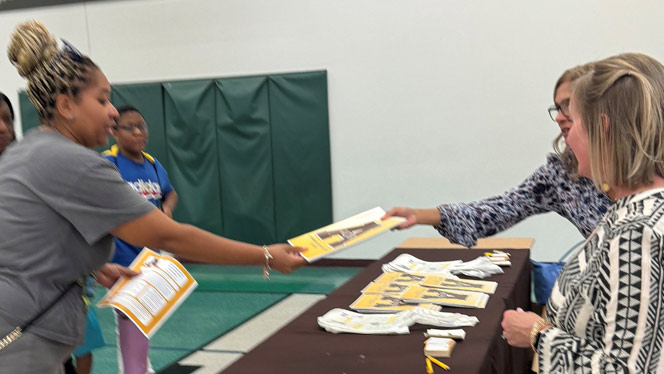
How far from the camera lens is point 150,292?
6.23ft

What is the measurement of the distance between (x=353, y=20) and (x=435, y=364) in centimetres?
584

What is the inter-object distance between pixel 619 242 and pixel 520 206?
1.49m

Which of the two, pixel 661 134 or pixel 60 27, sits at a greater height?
pixel 60 27

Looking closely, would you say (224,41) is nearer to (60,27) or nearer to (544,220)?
(60,27)

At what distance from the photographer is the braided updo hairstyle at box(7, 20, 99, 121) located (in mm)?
1627

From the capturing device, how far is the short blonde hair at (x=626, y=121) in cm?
124

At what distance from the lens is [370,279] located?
9.17ft

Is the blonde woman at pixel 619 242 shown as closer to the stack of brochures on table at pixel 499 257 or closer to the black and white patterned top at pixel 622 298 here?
the black and white patterned top at pixel 622 298

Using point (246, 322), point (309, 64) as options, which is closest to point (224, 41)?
point (309, 64)

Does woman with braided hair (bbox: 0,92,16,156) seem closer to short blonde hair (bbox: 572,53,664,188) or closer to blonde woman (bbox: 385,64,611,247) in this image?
blonde woman (bbox: 385,64,611,247)

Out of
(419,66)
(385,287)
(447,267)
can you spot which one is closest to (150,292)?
(385,287)

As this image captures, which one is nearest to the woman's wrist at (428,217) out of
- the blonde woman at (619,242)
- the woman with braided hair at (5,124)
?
the blonde woman at (619,242)

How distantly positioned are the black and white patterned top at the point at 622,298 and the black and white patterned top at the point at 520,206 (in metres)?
1.28

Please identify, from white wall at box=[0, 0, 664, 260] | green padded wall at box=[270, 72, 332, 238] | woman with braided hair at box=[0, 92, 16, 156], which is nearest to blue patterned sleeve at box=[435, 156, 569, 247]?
woman with braided hair at box=[0, 92, 16, 156]
